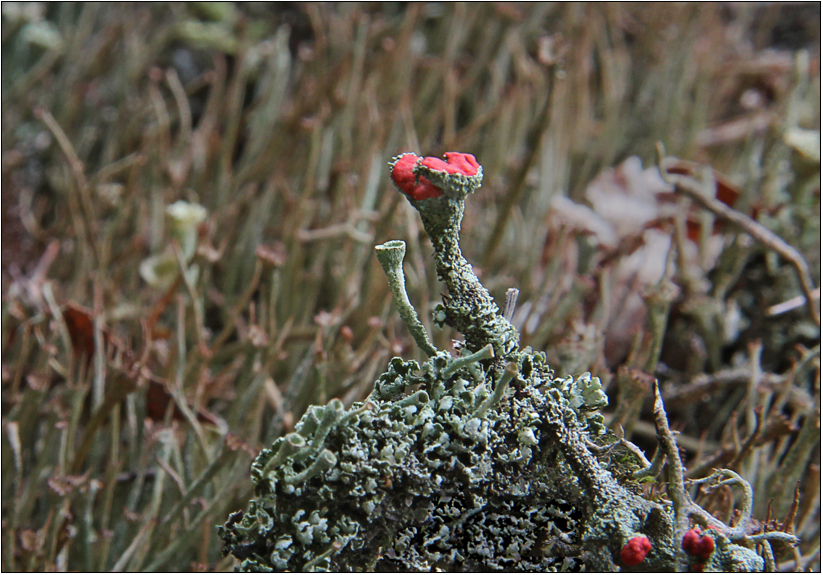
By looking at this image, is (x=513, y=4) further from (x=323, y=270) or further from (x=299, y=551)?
(x=299, y=551)

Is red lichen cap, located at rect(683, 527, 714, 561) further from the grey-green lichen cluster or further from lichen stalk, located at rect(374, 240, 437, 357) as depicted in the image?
lichen stalk, located at rect(374, 240, 437, 357)

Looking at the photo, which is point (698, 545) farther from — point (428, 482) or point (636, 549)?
point (428, 482)

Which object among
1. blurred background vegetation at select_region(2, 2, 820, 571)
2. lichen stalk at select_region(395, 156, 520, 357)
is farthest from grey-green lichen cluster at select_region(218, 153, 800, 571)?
blurred background vegetation at select_region(2, 2, 820, 571)

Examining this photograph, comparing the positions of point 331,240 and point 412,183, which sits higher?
point 412,183

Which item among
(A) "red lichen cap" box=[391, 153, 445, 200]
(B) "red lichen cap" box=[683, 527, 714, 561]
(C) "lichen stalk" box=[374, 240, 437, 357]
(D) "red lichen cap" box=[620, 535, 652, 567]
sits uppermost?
(A) "red lichen cap" box=[391, 153, 445, 200]

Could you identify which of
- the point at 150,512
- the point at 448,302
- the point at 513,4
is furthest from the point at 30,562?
the point at 513,4

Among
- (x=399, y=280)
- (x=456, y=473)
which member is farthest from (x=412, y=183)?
(x=456, y=473)

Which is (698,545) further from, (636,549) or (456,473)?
(456,473)

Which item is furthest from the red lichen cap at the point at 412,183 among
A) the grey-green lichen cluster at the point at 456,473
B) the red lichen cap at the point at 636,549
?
the red lichen cap at the point at 636,549

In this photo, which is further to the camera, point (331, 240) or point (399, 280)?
point (331, 240)
